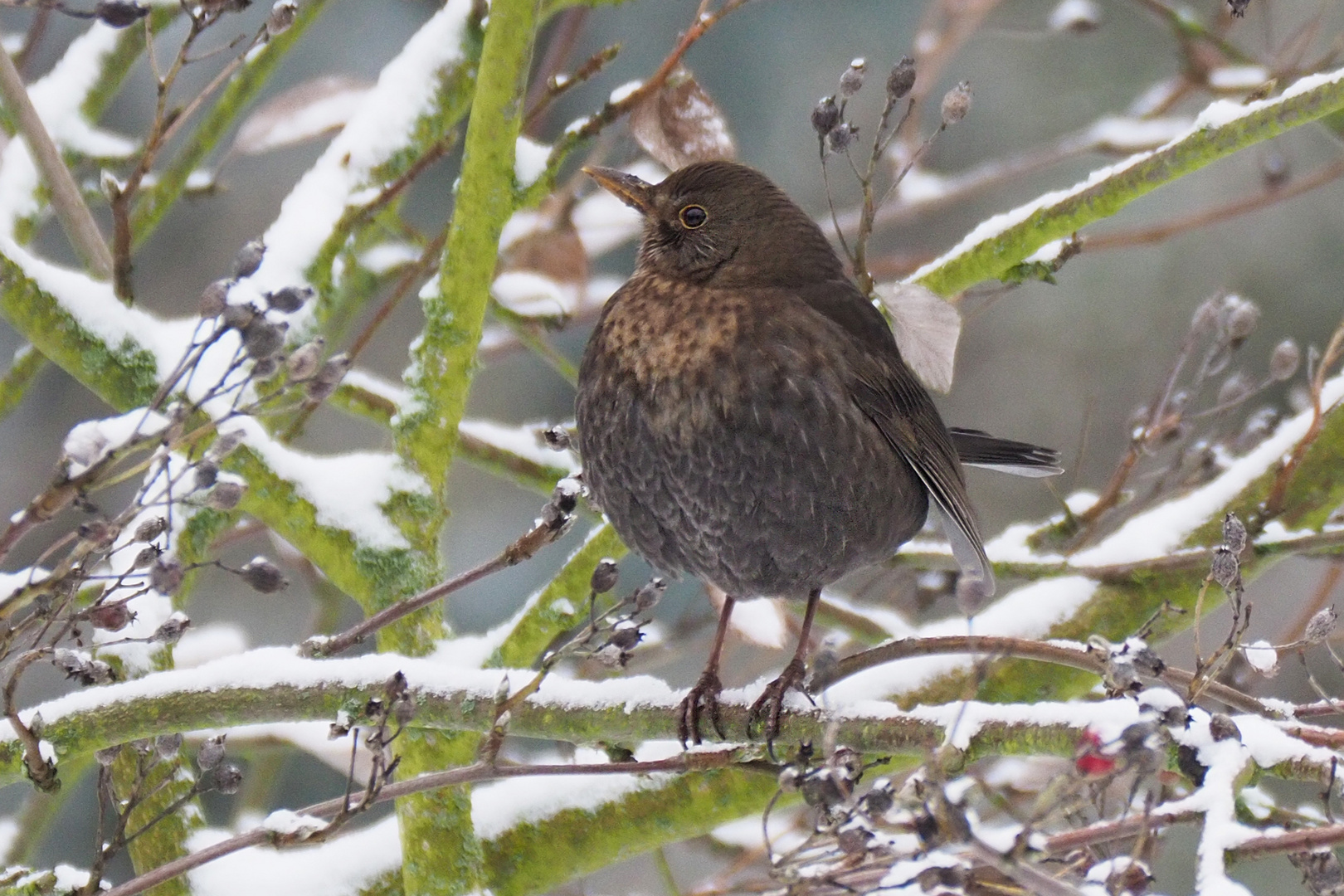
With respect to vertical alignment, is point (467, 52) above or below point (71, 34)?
below

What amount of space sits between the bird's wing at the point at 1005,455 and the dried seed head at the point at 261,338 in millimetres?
1758

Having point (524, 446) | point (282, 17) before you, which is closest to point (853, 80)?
point (282, 17)

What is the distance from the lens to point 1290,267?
630cm

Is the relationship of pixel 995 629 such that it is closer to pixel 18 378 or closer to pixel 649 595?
pixel 649 595

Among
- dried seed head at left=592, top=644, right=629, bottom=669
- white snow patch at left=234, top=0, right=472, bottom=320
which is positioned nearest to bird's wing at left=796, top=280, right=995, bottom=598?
dried seed head at left=592, top=644, right=629, bottom=669

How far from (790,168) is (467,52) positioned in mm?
3344

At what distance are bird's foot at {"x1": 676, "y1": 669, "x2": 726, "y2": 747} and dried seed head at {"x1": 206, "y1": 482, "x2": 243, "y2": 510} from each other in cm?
80

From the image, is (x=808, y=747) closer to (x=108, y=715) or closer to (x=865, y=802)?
(x=865, y=802)

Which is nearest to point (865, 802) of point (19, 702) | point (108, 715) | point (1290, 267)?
point (108, 715)

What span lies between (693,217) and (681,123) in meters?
0.28

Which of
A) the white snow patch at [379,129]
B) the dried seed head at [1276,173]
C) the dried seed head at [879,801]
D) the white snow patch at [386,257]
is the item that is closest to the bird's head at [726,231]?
the white snow patch at [379,129]

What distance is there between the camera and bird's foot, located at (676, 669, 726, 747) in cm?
196

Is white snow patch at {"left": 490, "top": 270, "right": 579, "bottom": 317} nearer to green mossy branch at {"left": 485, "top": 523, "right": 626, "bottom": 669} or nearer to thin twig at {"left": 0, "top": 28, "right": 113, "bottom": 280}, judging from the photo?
green mossy branch at {"left": 485, "top": 523, "right": 626, "bottom": 669}

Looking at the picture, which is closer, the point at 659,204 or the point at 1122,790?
the point at 1122,790
